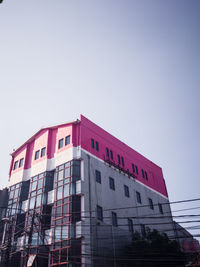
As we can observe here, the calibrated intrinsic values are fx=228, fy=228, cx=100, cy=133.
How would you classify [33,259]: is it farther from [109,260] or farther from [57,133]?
[57,133]

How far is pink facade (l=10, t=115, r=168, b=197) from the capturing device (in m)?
29.0

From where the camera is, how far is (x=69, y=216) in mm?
22734

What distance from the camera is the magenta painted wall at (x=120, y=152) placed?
2956 centimetres

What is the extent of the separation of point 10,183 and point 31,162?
411 centimetres

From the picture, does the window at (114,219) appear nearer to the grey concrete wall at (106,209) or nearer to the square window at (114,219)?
the square window at (114,219)

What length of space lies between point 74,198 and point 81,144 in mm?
6782

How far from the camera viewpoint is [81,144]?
91.3ft

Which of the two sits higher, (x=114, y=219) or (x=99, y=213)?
(x=99, y=213)

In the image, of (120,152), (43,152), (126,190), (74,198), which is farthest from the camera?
(120,152)

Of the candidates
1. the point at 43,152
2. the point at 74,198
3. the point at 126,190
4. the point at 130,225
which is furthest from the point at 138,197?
the point at 43,152

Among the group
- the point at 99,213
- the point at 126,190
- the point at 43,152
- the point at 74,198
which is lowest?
the point at 99,213

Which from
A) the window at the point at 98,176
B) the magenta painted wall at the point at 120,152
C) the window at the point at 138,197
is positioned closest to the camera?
the window at the point at 98,176

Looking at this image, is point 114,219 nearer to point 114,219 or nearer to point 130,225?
point 114,219

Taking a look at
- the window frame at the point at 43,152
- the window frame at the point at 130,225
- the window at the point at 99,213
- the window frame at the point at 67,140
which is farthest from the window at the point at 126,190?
the window frame at the point at 43,152
